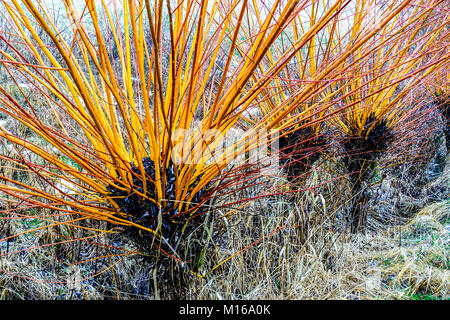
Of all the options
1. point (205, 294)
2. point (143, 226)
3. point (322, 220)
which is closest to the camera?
point (143, 226)

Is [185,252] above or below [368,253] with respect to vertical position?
above

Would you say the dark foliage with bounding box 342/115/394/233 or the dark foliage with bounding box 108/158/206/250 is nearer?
the dark foliage with bounding box 108/158/206/250

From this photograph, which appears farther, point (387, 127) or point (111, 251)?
point (387, 127)

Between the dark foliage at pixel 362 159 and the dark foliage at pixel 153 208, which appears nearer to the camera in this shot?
the dark foliage at pixel 153 208

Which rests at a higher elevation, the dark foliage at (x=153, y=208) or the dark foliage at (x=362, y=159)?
the dark foliage at (x=362, y=159)

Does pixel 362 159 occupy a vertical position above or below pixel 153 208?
above

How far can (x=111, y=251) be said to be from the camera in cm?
165

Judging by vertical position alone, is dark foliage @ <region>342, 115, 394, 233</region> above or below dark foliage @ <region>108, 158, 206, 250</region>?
above

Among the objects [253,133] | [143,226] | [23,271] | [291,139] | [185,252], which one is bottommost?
[23,271]

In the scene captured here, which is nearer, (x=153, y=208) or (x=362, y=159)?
(x=153, y=208)
